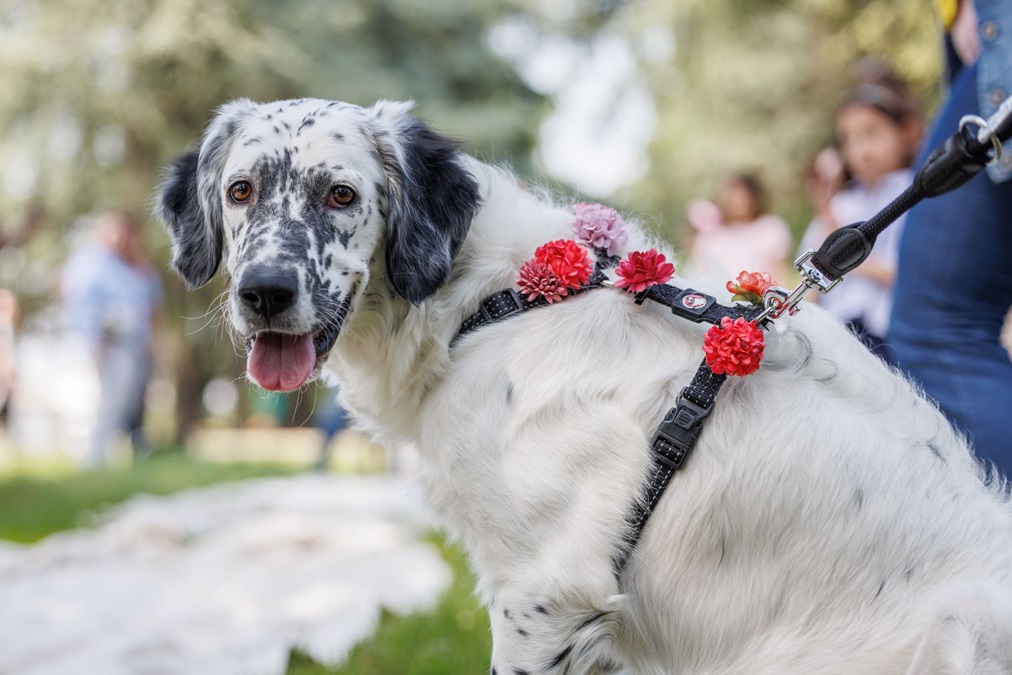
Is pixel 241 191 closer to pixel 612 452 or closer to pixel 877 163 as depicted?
pixel 612 452

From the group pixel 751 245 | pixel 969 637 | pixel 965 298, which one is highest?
pixel 751 245

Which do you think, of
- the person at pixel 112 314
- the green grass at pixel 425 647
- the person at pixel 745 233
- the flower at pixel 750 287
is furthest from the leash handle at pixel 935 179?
the person at pixel 112 314

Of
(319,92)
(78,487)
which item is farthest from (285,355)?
(319,92)

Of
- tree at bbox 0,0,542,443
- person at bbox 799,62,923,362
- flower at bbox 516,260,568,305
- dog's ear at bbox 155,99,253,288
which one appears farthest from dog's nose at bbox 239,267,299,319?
tree at bbox 0,0,542,443

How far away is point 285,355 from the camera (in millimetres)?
2352

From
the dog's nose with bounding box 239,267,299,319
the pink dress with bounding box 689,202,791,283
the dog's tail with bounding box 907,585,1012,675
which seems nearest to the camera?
the dog's tail with bounding box 907,585,1012,675

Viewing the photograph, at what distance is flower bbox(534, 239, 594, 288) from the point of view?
7.59 ft

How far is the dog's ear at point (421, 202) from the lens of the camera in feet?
7.89

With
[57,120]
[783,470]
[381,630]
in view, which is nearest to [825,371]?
[783,470]

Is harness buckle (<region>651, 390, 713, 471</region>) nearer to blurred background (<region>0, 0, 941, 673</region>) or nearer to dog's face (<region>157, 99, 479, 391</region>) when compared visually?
dog's face (<region>157, 99, 479, 391</region>)

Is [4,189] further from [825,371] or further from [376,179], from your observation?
[825,371]

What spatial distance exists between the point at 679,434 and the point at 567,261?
54 centimetres

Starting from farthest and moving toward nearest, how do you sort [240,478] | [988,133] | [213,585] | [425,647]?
[240,478] < [213,585] < [425,647] < [988,133]

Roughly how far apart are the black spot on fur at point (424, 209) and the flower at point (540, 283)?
8.6 inches
